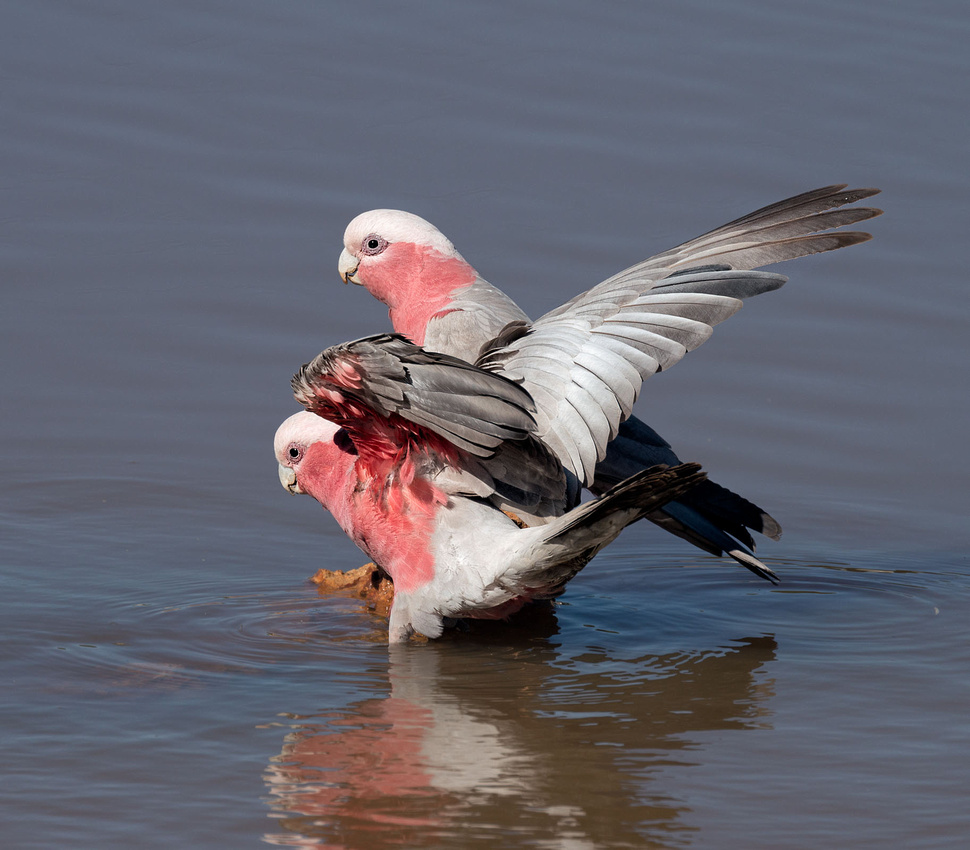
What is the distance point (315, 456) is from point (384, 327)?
8.67 feet

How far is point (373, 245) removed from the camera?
300 inches

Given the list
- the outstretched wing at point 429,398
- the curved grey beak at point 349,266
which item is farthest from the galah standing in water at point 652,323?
the curved grey beak at point 349,266

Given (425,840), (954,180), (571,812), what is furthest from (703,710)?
(954,180)

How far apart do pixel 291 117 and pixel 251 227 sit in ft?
6.09

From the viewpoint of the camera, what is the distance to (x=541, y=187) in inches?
425

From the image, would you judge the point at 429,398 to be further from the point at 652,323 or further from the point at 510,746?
the point at 510,746

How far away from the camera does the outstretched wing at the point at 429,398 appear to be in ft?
17.0

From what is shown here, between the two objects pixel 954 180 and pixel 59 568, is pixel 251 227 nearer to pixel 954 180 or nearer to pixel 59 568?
pixel 59 568

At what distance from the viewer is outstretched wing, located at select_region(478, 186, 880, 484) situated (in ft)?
18.2

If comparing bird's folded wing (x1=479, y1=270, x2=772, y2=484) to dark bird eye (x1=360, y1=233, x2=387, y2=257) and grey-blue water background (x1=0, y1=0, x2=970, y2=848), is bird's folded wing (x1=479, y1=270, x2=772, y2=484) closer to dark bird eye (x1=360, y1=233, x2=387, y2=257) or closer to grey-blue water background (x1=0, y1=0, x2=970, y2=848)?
grey-blue water background (x1=0, y1=0, x2=970, y2=848)

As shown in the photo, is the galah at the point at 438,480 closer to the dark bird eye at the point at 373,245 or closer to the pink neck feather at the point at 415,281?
the pink neck feather at the point at 415,281

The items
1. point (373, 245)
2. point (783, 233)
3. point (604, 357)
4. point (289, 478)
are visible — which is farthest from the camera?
point (373, 245)

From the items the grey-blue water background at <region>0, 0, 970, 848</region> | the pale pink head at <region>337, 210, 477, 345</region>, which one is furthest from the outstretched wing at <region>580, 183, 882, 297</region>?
the grey-blue water background at <region>0, 0, 970, 848</region>

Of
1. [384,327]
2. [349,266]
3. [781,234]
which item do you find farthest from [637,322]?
[384,327]
